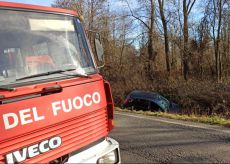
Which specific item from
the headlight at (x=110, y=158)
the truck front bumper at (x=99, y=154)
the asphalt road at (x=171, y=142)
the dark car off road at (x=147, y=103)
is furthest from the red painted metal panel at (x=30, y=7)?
the dark car off road at (x=147, y=103)

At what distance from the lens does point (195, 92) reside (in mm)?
19828

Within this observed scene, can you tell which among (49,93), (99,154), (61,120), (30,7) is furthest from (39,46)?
(99,154)

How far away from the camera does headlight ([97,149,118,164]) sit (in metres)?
3.92

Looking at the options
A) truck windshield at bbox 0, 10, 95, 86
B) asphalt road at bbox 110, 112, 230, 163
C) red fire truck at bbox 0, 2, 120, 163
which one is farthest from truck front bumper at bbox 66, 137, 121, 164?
asphalt road at bbox 110, 112, 230, 163

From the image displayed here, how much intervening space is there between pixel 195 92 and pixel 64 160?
1694 centimetres

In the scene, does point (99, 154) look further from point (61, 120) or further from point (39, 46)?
point (39, 46)

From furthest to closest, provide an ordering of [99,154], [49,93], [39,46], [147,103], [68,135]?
[147,103]
[39,46]
[99,154]
[68,135]
[49,93]

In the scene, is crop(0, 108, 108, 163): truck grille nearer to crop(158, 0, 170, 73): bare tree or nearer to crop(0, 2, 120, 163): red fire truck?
crop(0, 2, 120, 163): red fire truck

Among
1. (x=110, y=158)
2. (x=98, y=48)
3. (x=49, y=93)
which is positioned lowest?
(x=110, y=158)

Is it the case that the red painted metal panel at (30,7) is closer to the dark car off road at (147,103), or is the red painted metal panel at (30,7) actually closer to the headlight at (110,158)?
the headlight at (110,158)

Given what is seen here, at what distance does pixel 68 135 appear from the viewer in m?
3.80

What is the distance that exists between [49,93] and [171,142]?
3.51m

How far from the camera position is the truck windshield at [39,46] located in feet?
12.1

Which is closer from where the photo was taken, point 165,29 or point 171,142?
point 171,142
